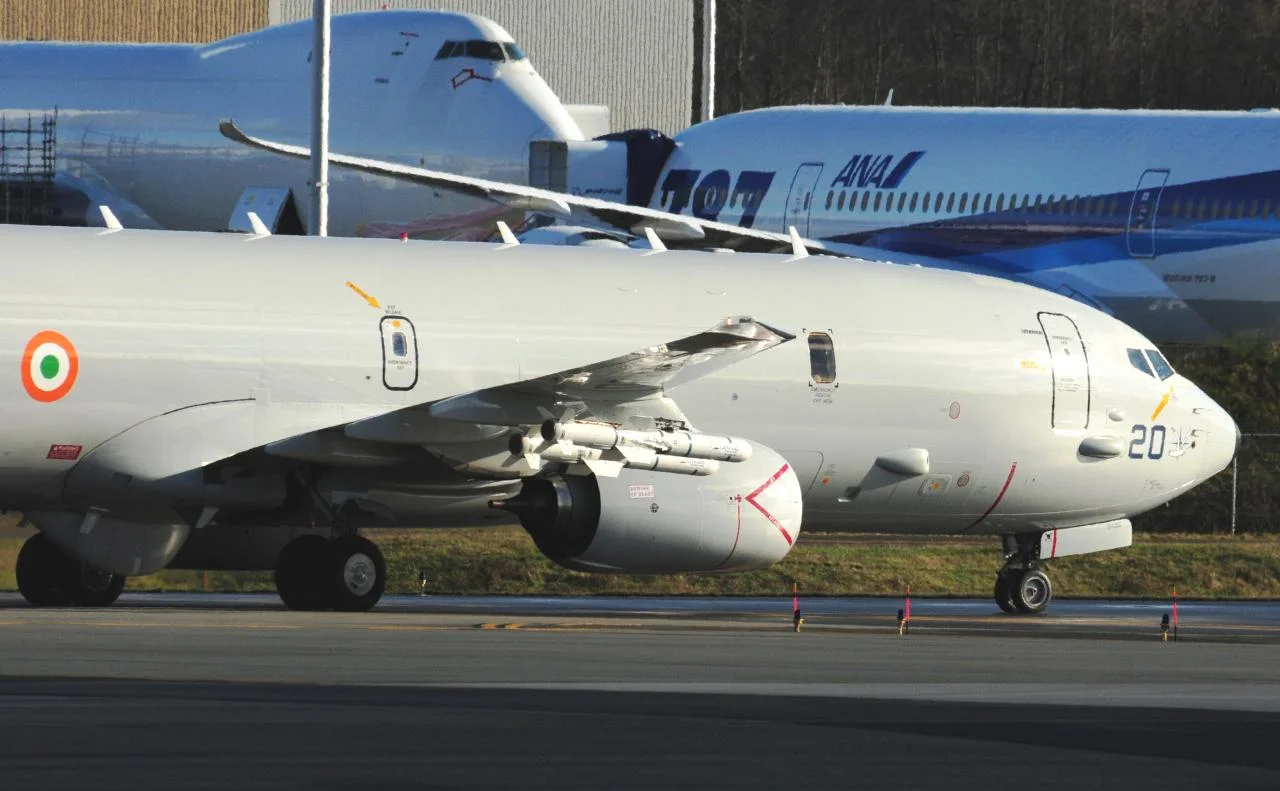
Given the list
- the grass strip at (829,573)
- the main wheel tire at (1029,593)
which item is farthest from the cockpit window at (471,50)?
the main wheel tire at (1029,593)

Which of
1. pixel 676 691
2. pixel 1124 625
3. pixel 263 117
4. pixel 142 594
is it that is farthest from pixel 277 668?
pixel 263 117

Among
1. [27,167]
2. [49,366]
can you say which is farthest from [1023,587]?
[27,167]

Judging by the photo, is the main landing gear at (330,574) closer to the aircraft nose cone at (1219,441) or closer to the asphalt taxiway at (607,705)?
the asphalt taxiway at (607,705)

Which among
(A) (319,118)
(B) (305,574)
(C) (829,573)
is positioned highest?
(A) (319,118)

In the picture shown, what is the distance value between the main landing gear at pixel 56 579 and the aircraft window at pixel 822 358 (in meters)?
6.13

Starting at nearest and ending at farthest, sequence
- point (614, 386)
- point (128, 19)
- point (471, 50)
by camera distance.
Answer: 1. point (614, 386)
2. point (471, 50)
3. point (128, 19)

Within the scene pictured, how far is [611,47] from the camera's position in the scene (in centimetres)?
6662

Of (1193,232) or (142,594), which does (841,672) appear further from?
(1193,232)

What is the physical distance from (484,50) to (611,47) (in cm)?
1697

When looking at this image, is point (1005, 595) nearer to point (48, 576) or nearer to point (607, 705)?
point (48, 576)

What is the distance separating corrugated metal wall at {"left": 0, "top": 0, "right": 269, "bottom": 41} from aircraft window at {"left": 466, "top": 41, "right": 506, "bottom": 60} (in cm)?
1789

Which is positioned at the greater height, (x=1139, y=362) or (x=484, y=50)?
(x=484, y=50)

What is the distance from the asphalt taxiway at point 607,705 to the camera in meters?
10.6

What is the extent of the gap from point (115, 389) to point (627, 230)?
2140cm
